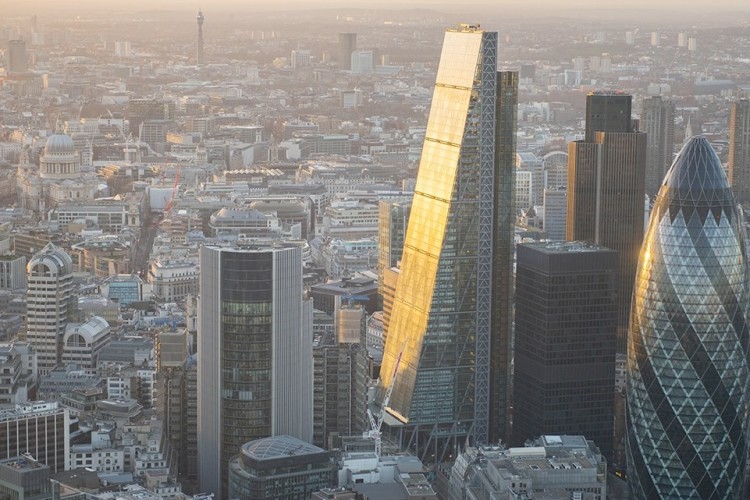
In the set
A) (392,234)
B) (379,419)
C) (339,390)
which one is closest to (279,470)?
(379,419)

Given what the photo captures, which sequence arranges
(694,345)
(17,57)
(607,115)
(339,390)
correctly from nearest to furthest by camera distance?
(694,345) → (339,390) → (607,115) → (17,57)

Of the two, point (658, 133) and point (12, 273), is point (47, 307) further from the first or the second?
point (658, 133)

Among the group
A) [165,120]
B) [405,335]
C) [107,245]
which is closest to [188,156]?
[165,120]

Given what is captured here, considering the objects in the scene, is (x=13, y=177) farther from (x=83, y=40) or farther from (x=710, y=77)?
(x=710, y=77)

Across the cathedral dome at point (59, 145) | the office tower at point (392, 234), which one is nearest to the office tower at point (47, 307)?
the office tower at point (392, 234)

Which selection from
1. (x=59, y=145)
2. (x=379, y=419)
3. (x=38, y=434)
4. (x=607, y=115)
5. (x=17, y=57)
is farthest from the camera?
(x=17, y=57)

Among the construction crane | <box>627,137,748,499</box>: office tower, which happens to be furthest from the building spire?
<box>627,137,748,499</box>: office tower
